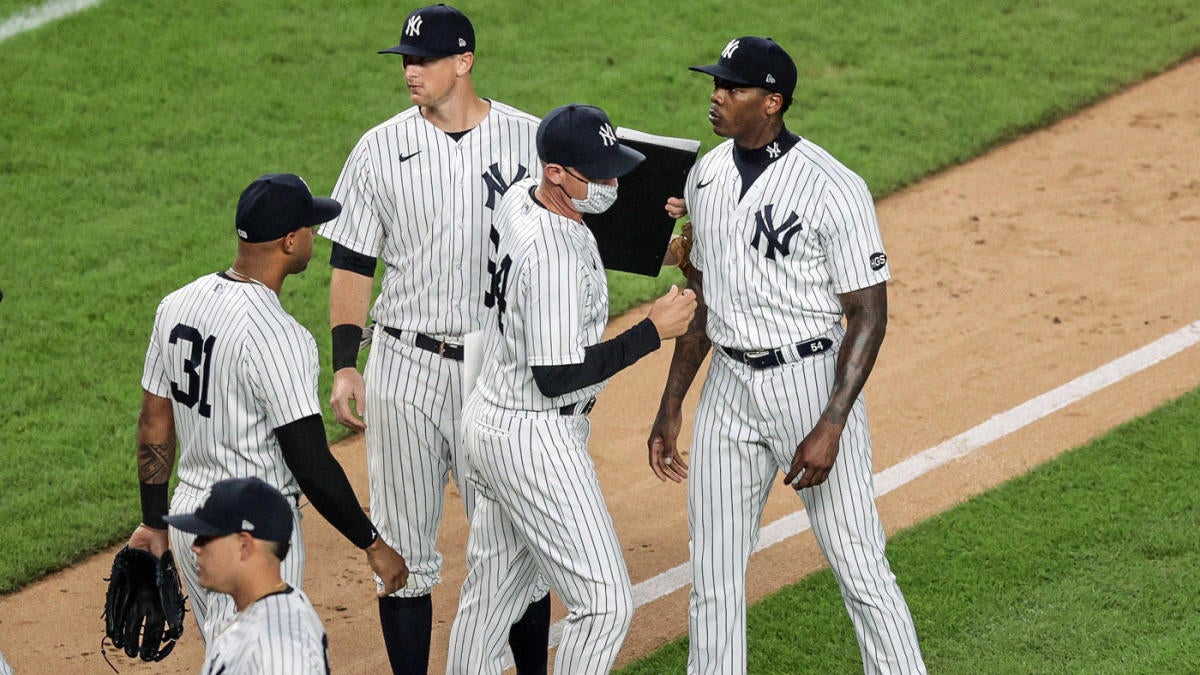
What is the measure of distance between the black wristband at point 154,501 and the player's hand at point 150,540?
1.2 inches

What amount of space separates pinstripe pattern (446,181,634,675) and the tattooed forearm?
0.84 meters

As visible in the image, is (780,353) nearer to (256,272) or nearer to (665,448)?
(665,448)

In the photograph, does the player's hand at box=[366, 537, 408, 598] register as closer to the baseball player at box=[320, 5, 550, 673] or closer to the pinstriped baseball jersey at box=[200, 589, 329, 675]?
the baseball player at box=[320, 5, 550, 673]

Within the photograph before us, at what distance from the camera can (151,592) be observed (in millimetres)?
4434

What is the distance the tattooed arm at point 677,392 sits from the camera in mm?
5004

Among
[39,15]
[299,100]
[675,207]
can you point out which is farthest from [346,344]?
[39,15]

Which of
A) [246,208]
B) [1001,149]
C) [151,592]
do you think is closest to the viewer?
[246,208]

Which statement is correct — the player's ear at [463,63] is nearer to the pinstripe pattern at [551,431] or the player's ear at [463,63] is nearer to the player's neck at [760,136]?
the pinstripe pattern at [551,431]

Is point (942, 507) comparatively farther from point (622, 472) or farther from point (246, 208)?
point (246, 208)

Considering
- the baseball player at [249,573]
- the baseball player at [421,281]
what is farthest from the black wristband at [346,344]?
the baseball player at [249,573]

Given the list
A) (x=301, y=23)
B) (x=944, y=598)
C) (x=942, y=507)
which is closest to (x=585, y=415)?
(x=944, y=598)

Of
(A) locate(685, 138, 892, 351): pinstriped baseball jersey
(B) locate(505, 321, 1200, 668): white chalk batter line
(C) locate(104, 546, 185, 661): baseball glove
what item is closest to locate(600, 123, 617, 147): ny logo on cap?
(A) locate(685, 138, 892, 351): pinstriped baseball jersey

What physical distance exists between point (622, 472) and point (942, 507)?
1.39 meters

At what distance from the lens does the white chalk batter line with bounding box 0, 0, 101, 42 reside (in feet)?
37.4
